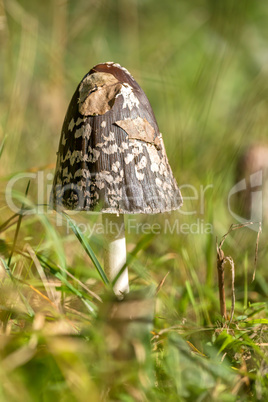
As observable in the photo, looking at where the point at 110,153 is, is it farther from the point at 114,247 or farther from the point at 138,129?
the point at 114,247

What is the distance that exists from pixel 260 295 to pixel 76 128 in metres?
1.38

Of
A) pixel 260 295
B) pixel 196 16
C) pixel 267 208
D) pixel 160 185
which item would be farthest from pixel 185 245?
pixel 196 16

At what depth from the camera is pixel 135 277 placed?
2371 millimetres

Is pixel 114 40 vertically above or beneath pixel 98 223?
above

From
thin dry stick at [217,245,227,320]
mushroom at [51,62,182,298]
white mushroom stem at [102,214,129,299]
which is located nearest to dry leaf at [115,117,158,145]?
mushroom at [51,62,182,298]

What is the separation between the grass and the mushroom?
154 millimetres

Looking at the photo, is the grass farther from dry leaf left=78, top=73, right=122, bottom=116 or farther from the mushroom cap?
dry leaf left=78, top=73, right=122, bottom=116

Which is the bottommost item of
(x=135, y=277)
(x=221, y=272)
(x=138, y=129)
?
(x=135, y=277)

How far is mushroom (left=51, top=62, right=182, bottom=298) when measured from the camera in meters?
1.85

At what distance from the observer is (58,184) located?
6.51 feet

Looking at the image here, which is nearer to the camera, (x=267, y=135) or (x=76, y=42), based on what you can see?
(x=267, y=135)

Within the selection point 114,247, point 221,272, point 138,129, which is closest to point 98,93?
point 138,129

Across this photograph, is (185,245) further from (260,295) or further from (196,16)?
(196,16)

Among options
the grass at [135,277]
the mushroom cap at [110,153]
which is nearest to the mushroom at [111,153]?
the mushroom cap at [110,153]
